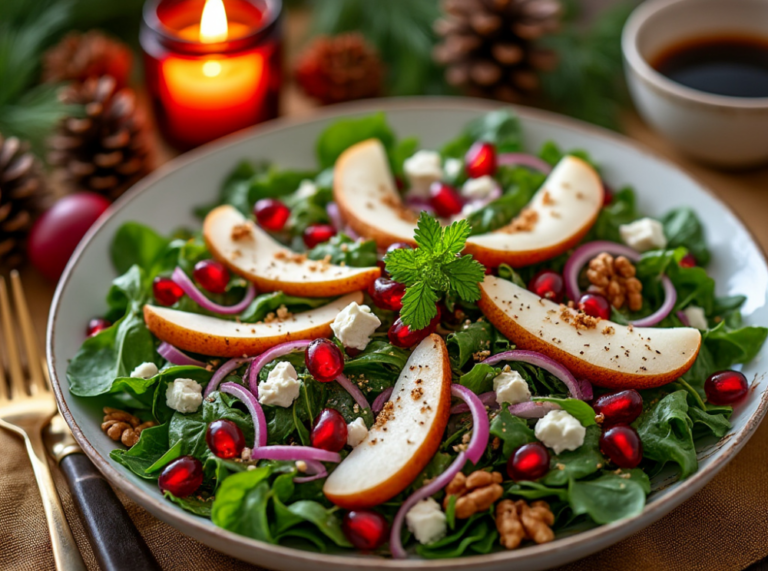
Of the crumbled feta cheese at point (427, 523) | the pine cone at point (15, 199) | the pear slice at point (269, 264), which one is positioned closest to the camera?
the crumbled feta cheese at point (427, 523)

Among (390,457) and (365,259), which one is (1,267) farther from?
(390,457)

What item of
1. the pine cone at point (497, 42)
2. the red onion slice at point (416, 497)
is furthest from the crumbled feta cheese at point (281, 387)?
the pine cone at point (497, 42)

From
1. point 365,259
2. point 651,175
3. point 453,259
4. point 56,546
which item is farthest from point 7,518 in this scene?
point 651,175

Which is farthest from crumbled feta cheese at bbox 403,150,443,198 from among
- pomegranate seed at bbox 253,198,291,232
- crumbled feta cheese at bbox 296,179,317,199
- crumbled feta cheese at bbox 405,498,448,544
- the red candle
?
crumbled feta cheese at bbox 405,498,448,544

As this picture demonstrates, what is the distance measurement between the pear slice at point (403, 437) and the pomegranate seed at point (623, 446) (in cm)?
49

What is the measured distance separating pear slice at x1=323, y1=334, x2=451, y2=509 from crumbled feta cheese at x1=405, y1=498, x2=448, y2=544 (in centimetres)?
9

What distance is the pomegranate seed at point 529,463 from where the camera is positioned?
2219 mm

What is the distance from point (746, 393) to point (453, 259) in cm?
107

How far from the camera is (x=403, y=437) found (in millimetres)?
2281

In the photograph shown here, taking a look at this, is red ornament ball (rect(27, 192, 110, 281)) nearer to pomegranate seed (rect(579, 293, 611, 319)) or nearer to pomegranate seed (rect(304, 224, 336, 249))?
pomegranate seed (rect(304, 224, 336, 249))

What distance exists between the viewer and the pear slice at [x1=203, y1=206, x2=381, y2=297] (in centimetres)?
270

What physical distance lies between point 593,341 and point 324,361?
2.95 feet

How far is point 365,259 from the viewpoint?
2.83m

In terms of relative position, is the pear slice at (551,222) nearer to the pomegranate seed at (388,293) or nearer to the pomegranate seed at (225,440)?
the pomegranate seed at (388,293)
